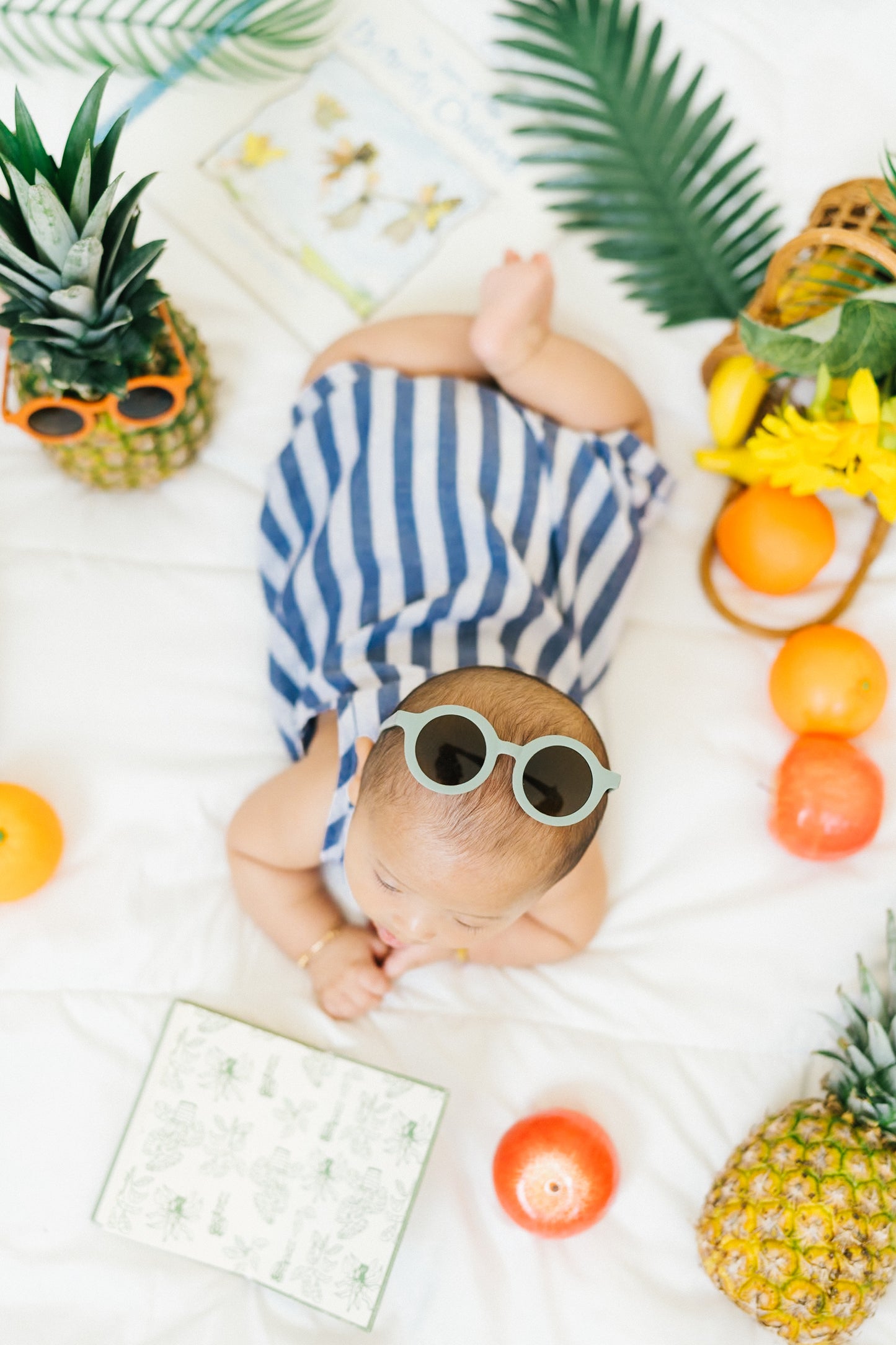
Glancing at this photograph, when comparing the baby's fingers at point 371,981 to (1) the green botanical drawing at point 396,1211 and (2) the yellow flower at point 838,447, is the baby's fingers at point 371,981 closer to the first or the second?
(1) the green botanical drawing at point 396,1211

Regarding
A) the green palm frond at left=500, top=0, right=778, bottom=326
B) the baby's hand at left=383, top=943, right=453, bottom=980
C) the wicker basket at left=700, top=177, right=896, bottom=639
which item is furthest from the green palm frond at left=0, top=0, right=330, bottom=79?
the baby's hand at left=383, top=943, right=453, bottom=980

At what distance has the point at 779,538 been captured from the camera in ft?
4.25

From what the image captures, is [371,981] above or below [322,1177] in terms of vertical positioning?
above

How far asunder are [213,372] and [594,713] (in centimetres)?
67

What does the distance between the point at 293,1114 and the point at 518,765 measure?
0.51 meters

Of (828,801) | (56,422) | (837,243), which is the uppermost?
(837,243)

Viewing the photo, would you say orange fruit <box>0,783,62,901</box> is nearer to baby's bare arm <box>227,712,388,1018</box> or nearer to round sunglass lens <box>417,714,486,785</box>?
baby's bare arm <box>227,712,388,1018</box>

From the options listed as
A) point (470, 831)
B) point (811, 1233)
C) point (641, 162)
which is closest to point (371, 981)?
point (470, 831)

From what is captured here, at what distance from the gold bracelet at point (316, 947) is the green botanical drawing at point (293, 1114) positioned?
0.51 ft

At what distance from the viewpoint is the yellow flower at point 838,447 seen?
1153 mm

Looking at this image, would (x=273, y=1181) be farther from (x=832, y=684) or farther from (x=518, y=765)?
(x=832, y=684)

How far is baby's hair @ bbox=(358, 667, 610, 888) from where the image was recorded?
86cm

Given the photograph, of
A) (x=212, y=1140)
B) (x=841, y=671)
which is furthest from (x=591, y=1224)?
(x=841, y=671)

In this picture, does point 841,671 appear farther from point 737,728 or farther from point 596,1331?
point 596,1331
